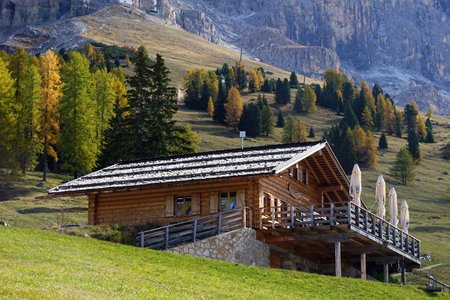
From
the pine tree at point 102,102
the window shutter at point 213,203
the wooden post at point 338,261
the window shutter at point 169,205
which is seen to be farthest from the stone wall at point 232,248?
the pine tree at point 102,102

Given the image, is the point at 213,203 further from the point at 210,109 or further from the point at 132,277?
the point at 210,109

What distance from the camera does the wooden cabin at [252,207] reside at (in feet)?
123

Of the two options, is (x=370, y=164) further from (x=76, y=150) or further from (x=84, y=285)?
(x=84, y=285)

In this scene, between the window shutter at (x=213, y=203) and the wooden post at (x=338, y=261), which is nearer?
the wooden post at (x=338, y=261)

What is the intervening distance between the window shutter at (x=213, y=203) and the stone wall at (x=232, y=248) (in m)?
2.45

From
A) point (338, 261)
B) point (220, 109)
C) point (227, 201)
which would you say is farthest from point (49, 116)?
point (220, 109)

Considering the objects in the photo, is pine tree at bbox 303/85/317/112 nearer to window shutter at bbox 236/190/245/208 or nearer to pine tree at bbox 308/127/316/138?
pine tree at bbox 308/127/316/138

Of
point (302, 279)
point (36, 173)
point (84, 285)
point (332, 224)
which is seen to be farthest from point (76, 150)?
point (84, 285)

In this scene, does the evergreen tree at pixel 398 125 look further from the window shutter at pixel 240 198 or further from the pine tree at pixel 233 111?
the window shutter at pixel 240 198

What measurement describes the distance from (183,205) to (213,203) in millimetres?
1699

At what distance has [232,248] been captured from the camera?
37281 mm

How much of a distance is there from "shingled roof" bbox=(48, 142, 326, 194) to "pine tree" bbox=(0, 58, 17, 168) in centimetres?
3536

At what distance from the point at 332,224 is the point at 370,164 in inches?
3745

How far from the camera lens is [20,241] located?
2914 cm
